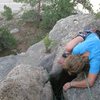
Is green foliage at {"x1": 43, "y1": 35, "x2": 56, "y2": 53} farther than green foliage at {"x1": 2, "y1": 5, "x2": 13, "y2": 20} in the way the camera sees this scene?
No

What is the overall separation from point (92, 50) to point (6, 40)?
5.84 metres

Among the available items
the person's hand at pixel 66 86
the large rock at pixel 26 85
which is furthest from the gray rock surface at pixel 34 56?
the person's hand at pixel 66 86

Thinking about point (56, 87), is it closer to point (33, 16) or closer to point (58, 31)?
point (58, 31)

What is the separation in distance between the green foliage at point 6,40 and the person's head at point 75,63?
5.76 meters

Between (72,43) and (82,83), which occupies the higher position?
(72,43)

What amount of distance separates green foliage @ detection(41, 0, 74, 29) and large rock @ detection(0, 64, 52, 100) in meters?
5.56

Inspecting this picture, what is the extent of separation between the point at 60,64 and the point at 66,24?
107 inches

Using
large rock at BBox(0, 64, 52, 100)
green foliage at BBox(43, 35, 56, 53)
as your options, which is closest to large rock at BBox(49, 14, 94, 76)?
green foliage at BBox(43, 35, 56, 53)

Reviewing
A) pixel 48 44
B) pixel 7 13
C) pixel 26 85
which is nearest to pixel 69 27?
pixel 48 44

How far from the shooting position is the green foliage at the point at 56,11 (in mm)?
11719

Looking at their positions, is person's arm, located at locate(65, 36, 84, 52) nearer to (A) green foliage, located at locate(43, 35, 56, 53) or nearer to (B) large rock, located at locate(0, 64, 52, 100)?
(B) large rock, located at locate(0, 64, 52, 100)

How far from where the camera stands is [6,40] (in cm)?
1103

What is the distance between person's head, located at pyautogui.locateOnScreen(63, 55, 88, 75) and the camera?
5.35 m

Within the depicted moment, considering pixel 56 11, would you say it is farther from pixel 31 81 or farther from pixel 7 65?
pixel 31 81
